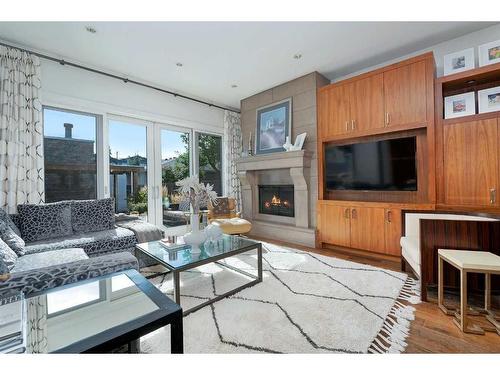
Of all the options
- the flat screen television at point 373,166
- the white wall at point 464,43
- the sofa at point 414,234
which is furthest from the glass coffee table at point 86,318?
the white wall at point 464,43

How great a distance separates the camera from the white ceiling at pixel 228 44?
2.48 metres

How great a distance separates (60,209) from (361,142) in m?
3.94

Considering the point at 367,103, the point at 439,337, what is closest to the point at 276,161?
the point at 367,103

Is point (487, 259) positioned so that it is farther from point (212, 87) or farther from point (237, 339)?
point (212, 87)

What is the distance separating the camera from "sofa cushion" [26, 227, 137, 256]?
2195mm

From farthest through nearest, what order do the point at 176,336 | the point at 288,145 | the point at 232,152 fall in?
the point at 232,152
the point at 288,145
the point at 176,336

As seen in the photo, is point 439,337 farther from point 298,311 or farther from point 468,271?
point 298,311

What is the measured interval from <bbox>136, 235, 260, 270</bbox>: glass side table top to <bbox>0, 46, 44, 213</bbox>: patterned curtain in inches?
66.3

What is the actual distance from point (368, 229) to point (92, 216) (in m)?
3.55

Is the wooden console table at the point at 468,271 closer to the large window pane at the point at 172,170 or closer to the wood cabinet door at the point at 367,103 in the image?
the wood cabinet door at the point at 367,103

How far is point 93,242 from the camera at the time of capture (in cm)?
237

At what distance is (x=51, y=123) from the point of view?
307 centimetres

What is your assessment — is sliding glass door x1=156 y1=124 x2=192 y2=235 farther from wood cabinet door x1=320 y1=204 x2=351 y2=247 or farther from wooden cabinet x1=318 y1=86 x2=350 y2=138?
wooden cabinet x1=318 y1=86 x2=350 y2=138
